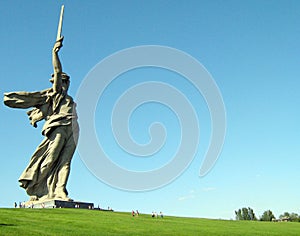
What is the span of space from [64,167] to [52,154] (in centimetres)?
188

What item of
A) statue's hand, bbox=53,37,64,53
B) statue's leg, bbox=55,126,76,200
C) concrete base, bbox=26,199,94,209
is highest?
statue's hand, bbox=53,37,64,53

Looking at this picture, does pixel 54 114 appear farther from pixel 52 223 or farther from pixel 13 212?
pixel 52 223

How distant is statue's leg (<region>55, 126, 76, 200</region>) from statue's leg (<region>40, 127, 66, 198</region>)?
0.59 metres

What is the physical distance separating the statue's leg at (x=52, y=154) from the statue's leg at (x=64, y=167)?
0.59m

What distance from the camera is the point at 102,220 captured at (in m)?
31.0

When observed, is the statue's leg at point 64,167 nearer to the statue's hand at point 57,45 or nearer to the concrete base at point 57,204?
the concrete base at point 57,204

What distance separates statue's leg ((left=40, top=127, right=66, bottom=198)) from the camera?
140 feet

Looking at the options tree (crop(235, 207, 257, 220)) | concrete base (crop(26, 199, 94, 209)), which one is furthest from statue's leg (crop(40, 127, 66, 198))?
tree (crop(235, 207, 257, 220))

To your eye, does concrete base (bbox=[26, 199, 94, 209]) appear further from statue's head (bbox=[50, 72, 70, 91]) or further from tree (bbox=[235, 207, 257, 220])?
tree (bbox=[235, 207, 257, 220])

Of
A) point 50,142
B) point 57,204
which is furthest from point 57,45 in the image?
point 57,204

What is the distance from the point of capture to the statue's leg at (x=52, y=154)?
42.8 m

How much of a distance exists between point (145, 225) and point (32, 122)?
810 inches

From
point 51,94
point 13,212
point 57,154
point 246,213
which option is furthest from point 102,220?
point 246,213

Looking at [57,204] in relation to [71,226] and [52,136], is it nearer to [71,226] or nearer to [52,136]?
[52,136]
